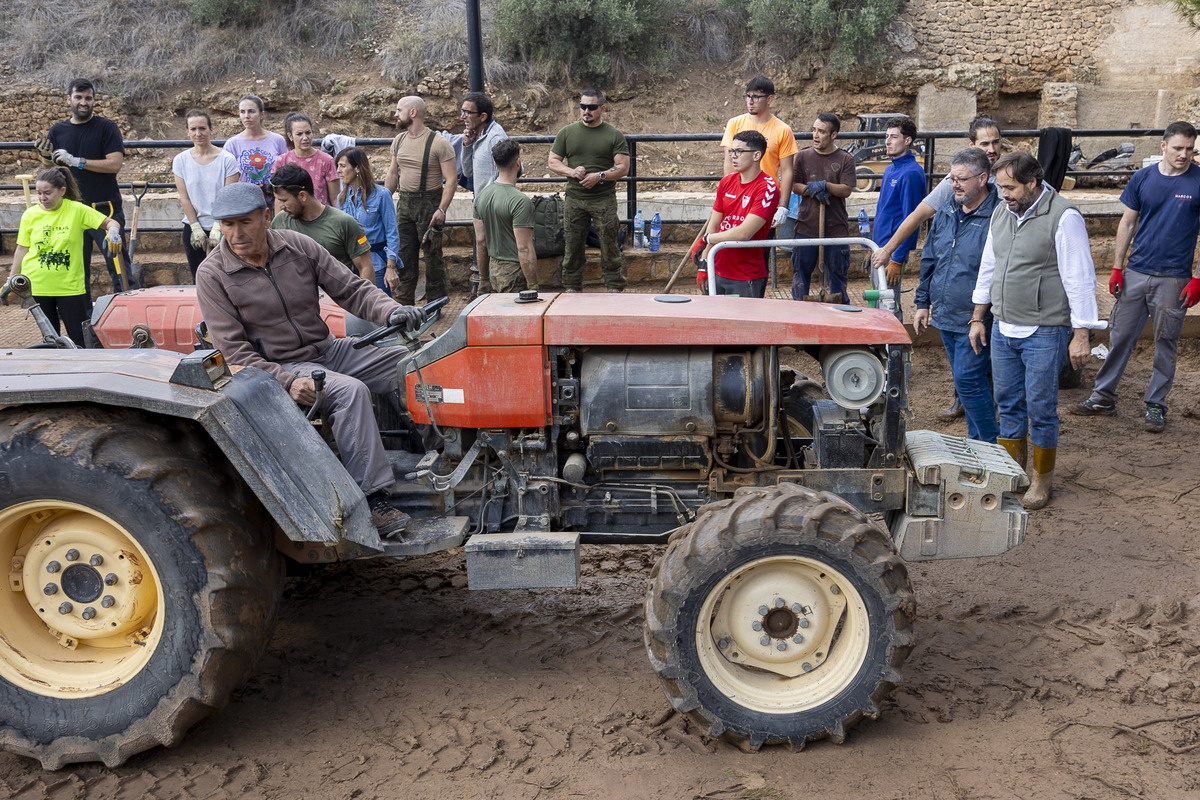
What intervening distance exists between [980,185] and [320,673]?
14.9ft

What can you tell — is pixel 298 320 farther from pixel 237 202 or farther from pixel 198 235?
pixel 198 235

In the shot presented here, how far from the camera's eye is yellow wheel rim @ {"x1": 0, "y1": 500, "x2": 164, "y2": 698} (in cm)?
351

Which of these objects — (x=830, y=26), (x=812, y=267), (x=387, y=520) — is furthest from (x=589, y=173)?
(x=830, y=26)

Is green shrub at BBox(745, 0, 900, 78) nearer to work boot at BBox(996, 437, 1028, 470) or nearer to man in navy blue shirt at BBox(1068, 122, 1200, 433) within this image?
man in navy blue shirt at BBox(1068, 122, 1200, 433)

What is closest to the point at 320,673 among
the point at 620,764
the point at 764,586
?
the point at 620,764

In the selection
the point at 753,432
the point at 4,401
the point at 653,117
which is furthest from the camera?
the point at 653,117

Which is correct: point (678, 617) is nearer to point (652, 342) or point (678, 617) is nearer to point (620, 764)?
point (620, 764)

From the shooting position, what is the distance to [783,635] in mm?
3582

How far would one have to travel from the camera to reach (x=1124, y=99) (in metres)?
20.2

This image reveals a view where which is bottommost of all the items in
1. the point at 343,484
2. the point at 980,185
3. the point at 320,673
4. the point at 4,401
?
the point at 320,673

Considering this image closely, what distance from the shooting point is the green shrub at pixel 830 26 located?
64.2 feet

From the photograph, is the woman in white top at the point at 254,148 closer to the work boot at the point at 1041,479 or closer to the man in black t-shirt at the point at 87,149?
the man in black t-shirt at the point at 87,149

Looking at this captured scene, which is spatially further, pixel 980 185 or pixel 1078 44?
pixel 1078 44

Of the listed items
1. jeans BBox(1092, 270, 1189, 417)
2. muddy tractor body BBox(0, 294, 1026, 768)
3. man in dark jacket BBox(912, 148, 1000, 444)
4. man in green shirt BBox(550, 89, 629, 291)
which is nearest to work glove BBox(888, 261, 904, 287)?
man in dark jacket BBox(912, 148, 1000, 444)
